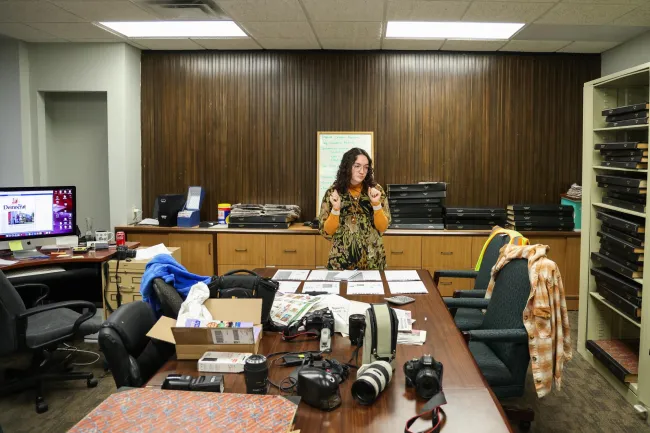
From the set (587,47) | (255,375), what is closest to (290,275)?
(255,375)

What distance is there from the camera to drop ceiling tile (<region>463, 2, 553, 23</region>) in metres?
4.18

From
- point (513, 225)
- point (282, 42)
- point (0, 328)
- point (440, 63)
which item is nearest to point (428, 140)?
point (440, 63)

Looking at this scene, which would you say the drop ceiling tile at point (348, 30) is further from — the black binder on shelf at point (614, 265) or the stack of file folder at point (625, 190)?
the black binder on shelf at point (614, 265)

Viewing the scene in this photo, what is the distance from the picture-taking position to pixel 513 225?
5.51m

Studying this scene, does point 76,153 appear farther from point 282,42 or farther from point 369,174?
point 369,174

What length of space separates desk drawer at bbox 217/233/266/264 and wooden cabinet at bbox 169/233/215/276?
110mm

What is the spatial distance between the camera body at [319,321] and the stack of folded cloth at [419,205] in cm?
319

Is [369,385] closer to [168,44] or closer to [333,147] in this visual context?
[333,147]

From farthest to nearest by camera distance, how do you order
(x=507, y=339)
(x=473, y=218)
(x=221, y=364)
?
(x=473, y=218)
(x=507, y=339)
(x=221, y=364)

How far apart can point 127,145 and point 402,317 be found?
4.02 meters

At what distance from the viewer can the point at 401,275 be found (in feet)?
12.1

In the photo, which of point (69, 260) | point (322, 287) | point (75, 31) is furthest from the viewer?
point (75, 31)

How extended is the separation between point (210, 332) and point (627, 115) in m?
3.00

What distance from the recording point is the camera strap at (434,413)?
1.68 metres
